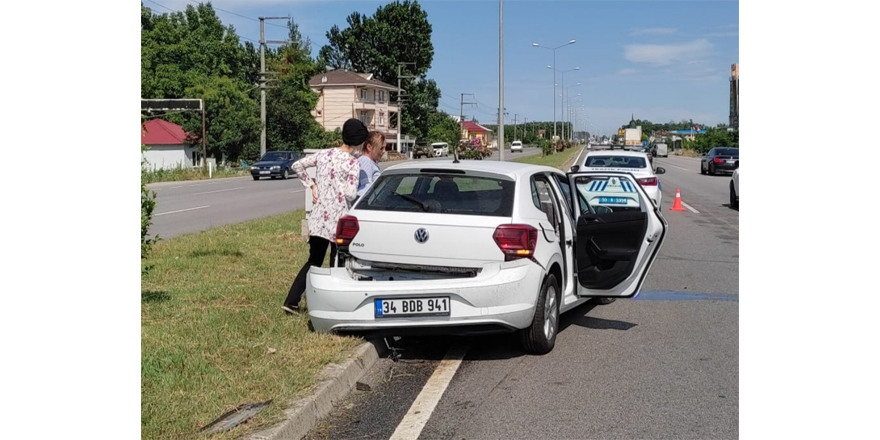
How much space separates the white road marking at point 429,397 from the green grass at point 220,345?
2.07 feet

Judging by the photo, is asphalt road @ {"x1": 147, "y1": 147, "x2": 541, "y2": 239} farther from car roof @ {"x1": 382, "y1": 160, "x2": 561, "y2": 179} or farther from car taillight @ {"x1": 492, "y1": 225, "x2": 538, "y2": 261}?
car taillight @ {"x1": 492, "y1": 225, "x2": 538, "y2": 261}

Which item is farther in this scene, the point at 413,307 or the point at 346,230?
the point at 346,230

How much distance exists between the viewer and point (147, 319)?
25.0 feet

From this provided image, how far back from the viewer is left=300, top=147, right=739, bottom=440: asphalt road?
515cm

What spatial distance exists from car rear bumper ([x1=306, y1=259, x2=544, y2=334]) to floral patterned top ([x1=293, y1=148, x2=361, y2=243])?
1069 millimetres

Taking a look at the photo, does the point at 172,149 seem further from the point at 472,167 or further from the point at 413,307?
the point at 413,307

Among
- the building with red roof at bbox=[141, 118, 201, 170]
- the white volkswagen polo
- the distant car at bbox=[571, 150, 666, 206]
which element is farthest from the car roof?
the building with red roof at bbox=[141, 118, 201, 170]

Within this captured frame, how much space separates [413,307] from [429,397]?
2.82 ft

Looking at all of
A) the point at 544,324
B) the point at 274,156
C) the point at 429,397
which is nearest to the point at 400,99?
the point at 274,156

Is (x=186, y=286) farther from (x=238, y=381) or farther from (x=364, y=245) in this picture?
(x=238, y=381)

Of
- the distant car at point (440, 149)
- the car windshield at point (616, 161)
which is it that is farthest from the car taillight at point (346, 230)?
the distant car at point (440, 149)

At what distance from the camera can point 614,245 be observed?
327 inches

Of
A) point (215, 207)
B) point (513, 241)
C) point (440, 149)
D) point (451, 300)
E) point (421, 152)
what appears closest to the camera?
point (451, 300)

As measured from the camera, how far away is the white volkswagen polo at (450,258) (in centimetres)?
650
